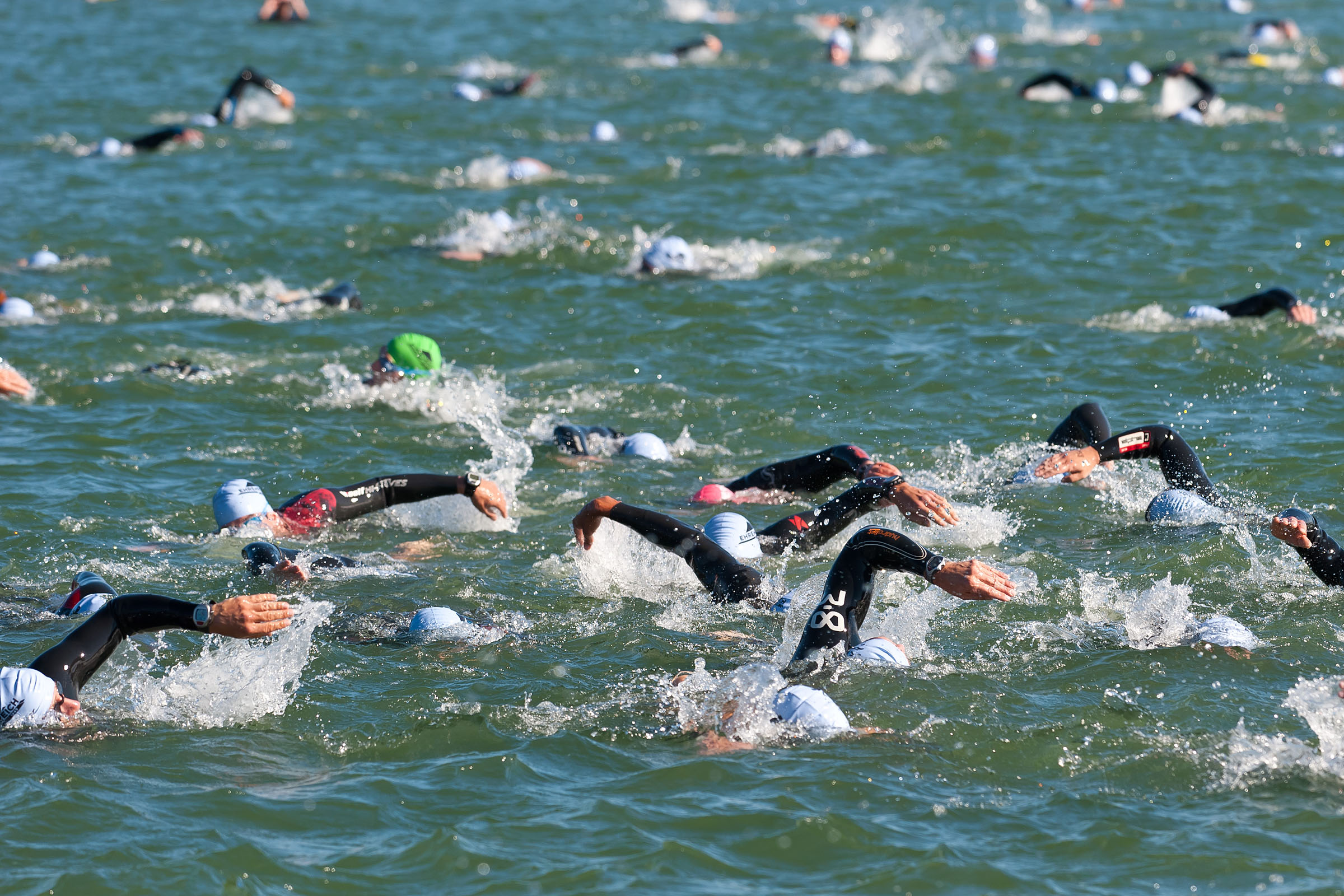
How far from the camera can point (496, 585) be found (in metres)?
10.6

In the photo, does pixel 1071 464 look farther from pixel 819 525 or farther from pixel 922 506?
pixel 922 506

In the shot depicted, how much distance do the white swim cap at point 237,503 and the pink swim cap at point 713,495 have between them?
3423 millimetres

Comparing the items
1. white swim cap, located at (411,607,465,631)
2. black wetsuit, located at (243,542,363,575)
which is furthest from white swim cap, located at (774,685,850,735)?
black wetsuit, located at (243,542,363,575)

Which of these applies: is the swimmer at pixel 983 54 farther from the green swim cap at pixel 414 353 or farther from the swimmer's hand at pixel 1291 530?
the swimmer's hand at pixel 1291 530

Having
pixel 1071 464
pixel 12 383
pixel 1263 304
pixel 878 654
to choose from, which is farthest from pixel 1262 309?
pixel 12 383

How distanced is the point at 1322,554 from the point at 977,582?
3.03 m

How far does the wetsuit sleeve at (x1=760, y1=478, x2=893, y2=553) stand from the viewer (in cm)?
1048

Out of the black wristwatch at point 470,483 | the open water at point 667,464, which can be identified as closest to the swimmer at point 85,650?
the open water at point 667,464

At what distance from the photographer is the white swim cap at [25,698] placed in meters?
8.13

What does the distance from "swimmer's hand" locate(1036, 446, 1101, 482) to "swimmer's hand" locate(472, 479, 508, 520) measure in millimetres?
3926

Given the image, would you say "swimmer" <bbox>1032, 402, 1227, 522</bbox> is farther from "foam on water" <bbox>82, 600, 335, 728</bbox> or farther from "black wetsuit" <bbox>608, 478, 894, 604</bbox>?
"foam on water" <bbox>82, 600, 335, 728</bbox>

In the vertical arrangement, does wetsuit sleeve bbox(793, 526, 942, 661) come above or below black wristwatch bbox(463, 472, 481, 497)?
above

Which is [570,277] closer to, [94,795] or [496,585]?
[496,585]

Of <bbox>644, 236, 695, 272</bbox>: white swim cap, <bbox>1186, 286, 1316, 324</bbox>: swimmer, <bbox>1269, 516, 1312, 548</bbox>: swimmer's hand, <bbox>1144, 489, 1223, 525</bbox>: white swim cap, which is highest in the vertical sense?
<bbox>1186, 286, 1316, 324</bbox>: swimmer
